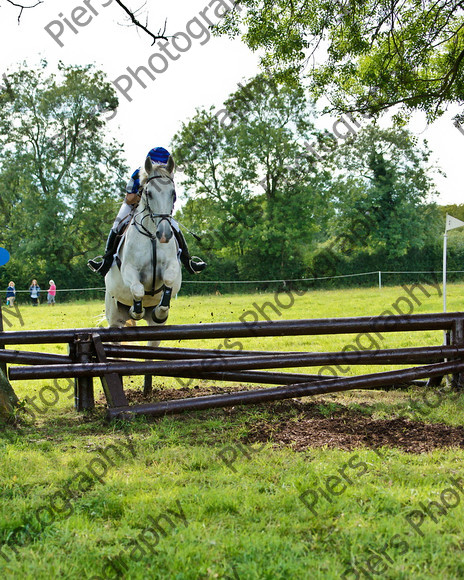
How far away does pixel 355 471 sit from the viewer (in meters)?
3.37

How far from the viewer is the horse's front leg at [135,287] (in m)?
6.09

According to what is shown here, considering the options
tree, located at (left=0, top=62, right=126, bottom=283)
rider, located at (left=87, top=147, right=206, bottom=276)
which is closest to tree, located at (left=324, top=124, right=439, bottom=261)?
tree, located at (left=0, top=62, right=126, bottom=283)

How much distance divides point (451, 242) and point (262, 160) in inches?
558

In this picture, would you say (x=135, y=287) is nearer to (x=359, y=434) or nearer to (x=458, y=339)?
(x=359, y=434)

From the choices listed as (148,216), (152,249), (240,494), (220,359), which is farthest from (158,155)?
(240,494)

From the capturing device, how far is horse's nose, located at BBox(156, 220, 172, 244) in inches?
228

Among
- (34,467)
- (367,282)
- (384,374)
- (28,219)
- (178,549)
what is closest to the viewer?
(178,549)

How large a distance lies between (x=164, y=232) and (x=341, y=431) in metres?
2.91

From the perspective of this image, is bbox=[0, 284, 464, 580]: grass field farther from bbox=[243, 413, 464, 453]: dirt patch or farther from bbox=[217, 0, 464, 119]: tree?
bbox=[217, 0, 464, 119]: tree

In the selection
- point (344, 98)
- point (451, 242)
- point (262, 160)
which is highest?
point (262, 160)

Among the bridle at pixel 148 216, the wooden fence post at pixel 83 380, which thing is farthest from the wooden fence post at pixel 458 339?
the wooden fence post at pixel 83 380

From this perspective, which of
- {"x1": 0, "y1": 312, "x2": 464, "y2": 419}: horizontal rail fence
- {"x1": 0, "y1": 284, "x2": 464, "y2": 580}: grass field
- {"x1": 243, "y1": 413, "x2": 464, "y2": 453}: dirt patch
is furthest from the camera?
{"x1": 0, "y1": 312, "x2": 464, "y2": 419}: horizontal rail fence

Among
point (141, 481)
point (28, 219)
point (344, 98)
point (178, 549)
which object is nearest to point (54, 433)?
point (141, 481)

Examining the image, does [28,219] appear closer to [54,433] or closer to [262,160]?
[262,160]
